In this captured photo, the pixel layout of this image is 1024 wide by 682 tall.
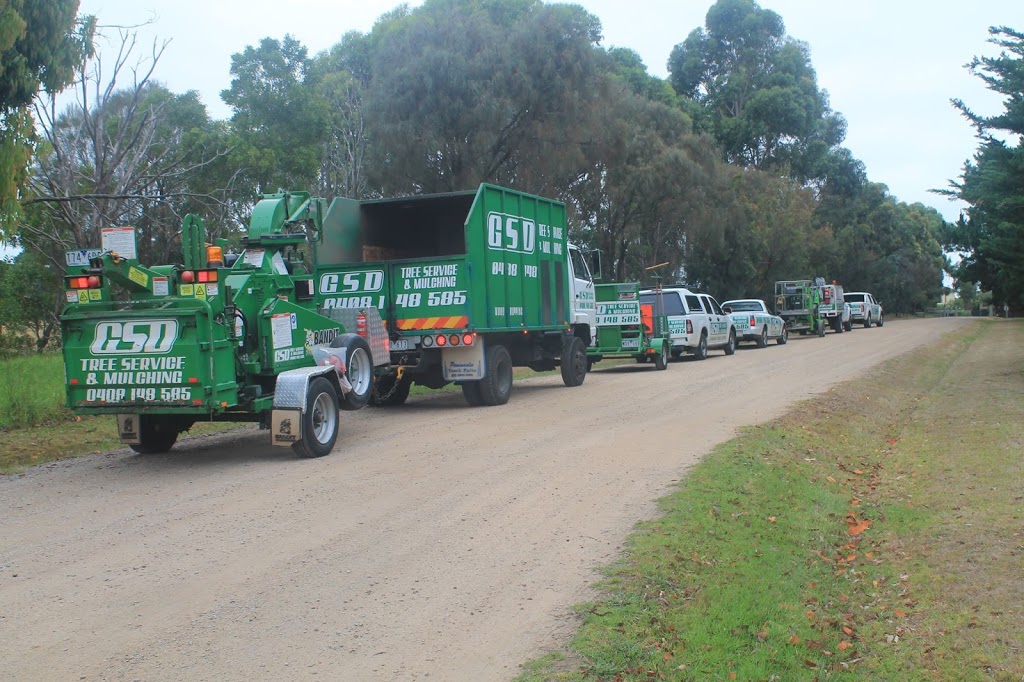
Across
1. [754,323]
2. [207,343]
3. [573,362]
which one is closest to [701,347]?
[754,323]

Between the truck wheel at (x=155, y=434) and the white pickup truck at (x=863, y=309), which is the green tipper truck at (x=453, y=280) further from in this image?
the white pickup truck at (x=863, y=309)

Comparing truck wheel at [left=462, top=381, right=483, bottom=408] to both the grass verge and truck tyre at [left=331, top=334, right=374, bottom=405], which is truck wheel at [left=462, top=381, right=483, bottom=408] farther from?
the grass verge

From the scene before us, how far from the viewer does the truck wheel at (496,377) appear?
15688 mm

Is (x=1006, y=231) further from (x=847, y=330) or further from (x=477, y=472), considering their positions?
(x=847, y=330)

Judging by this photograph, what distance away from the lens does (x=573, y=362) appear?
19.4 metres

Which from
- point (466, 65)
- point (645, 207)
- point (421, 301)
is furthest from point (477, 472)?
point (645, 207)

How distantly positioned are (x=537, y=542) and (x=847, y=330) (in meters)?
44.6

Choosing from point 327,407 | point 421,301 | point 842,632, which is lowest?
point 842,632

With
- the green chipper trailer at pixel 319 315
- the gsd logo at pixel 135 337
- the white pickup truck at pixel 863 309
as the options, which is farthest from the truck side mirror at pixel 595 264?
the white pickup truck at pixel 863 309

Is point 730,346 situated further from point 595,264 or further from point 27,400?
point 27,400

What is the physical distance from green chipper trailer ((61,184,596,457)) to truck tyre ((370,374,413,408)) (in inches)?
1.2

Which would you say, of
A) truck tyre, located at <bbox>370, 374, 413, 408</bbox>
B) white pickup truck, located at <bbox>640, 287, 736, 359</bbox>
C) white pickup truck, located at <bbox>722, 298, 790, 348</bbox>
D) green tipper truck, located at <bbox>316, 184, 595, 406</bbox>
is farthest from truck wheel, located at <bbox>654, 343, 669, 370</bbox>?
truck tyre, located at <bbox>370, 374, 413, 408</bbox>

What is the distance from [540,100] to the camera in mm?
28812

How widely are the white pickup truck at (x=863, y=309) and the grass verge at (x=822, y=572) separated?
42460mm
